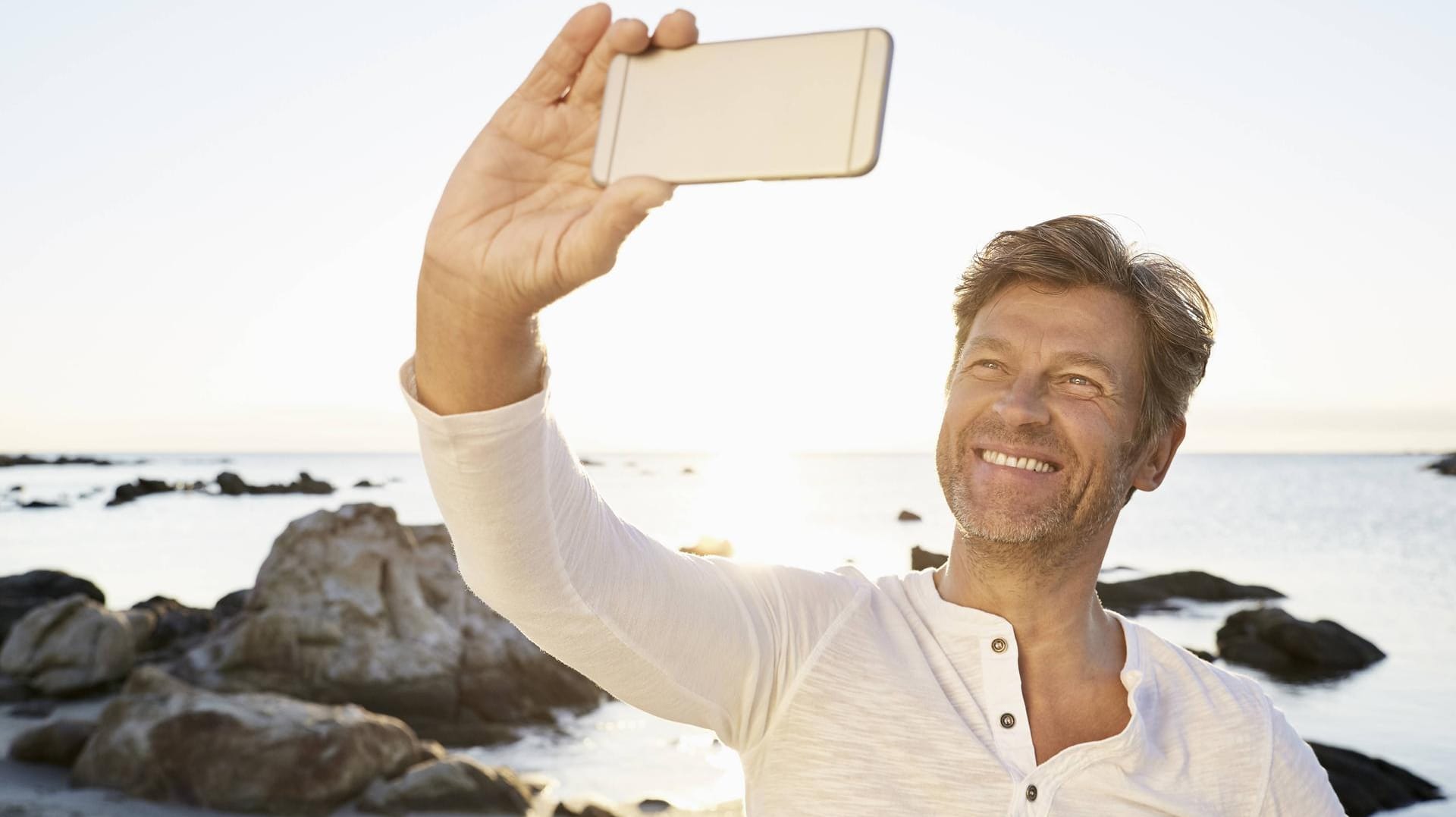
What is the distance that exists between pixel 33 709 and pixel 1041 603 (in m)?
8.97


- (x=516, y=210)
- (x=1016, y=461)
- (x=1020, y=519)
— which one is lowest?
(x=1020, y=519)

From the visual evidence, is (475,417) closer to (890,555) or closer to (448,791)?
(448,791)

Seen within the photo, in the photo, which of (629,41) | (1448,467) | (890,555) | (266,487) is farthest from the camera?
(1448,467)

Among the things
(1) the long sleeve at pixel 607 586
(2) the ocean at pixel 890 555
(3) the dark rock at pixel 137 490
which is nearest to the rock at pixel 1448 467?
(2) the ocean at pixel 890 555

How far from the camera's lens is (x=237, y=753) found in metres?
6.79

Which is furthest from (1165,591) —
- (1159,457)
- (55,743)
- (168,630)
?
(1159,457)

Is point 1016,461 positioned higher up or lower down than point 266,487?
higher up

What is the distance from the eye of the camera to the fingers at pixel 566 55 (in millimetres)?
1527

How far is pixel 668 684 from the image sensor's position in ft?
6.70

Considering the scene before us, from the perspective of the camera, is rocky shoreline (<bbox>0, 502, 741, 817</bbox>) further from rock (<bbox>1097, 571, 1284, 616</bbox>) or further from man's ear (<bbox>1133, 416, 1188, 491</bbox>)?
rock (<bbox>1097, 571, 1284, 616</bbox>)

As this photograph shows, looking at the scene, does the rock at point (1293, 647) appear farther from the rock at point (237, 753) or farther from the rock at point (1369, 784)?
the rock at point (237, 753)

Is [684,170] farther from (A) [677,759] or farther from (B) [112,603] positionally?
(B) [112,603]

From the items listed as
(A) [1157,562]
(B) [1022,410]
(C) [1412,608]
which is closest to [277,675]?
(B) [1022,410]

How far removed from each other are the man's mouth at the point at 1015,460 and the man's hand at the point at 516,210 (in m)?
1.35
